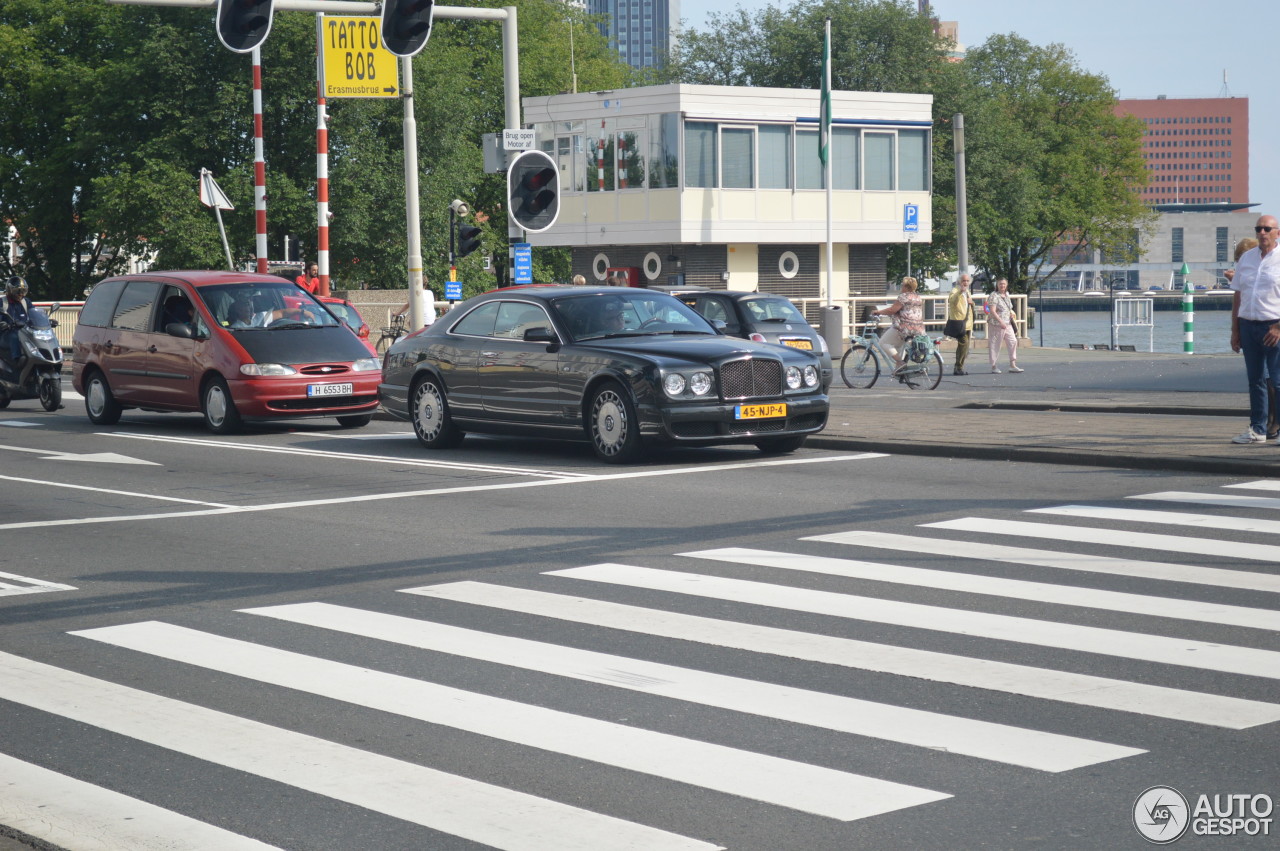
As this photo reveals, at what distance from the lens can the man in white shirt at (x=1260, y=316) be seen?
14.0 metres

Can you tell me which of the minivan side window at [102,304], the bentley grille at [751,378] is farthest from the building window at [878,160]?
the bentley grille at [751,378]

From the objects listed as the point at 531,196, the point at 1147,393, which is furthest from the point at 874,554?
the point at 1147,393

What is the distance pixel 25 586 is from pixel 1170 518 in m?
6.79

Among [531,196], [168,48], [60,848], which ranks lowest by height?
[60,848]

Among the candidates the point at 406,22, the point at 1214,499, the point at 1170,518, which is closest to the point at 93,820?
the point at 1170,518

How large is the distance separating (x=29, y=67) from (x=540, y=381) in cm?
5029

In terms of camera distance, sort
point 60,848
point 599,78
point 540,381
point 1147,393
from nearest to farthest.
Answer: point 60,848 < point 540,381 < point 1147,393 < point 599,78

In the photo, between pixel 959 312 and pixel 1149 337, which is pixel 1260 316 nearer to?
pixel 959 312

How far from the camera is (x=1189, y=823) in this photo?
4.61 metres

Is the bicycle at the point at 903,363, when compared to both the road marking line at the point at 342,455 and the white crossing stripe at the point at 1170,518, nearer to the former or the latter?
the road marking line at the point at 342,455

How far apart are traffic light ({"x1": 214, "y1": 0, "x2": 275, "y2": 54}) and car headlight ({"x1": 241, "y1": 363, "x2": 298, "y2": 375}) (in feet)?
11.6

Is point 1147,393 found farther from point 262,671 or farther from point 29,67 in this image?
point 29,67

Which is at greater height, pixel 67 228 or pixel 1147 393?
pixel 67 228

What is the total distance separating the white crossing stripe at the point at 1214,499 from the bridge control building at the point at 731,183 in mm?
37264
